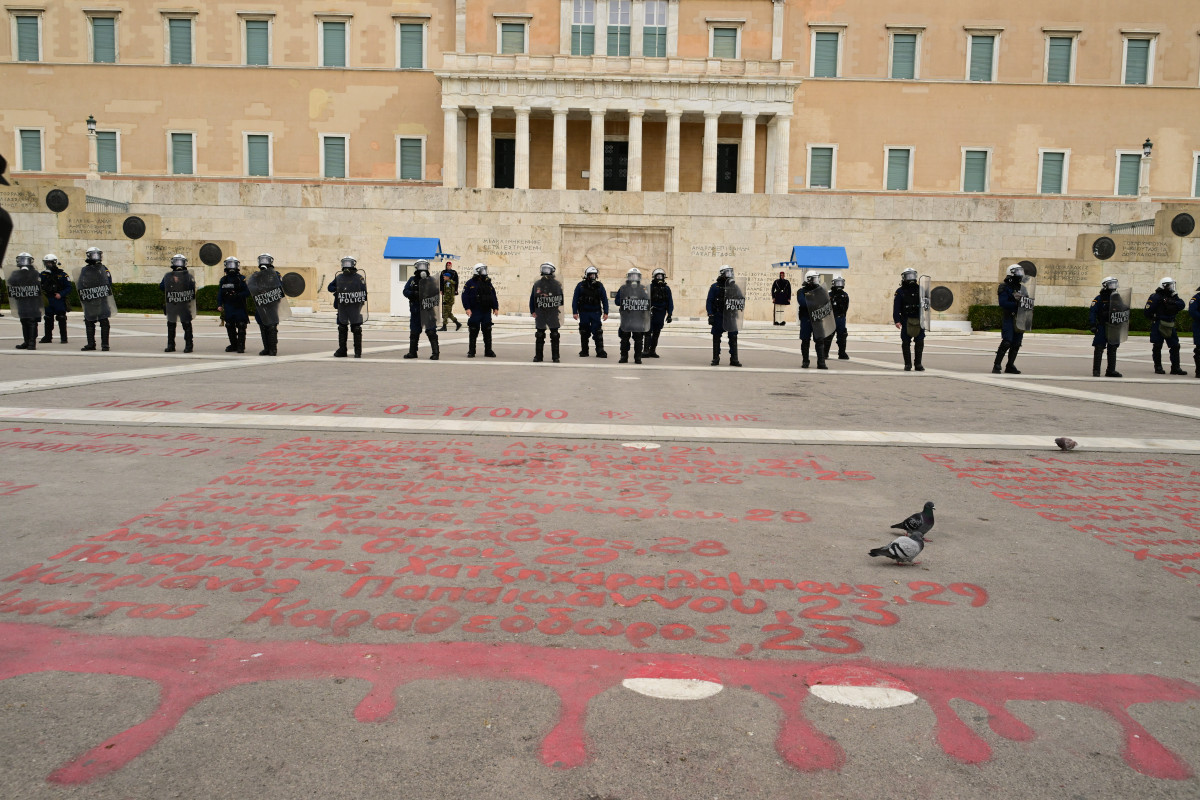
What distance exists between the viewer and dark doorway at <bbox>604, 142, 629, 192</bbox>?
163ft

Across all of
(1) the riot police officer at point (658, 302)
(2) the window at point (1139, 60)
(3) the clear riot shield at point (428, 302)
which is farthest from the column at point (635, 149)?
(3) the clear riot shield at point (428, 302)

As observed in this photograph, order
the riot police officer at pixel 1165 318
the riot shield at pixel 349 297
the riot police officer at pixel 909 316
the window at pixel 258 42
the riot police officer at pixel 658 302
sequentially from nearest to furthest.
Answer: the riot police officer at pixel 1165 318 < the riot shield at pixel 349 297 < the riot police officer at pixel 909 316 < the riot police officer at pixel 658 302 < the window at pixel 258 42

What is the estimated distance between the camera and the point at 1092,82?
48.7 meters

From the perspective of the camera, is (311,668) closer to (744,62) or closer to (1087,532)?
(1087,532)

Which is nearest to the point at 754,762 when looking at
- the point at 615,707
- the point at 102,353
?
the point at 615,707

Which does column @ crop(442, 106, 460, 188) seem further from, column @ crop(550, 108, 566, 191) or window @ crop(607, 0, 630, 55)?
window @ crop(607, 0, 630, 55)

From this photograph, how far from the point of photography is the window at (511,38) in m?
49.1

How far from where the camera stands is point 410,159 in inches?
1929

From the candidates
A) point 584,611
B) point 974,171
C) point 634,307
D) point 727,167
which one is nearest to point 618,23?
point 727,167

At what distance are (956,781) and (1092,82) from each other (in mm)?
55556

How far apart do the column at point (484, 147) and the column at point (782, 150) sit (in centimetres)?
1462

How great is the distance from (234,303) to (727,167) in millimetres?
37660

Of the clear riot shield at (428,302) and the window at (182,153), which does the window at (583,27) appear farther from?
the clear riot shield at (428,302)

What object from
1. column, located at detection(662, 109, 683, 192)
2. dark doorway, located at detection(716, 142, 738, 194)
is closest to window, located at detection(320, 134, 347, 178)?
column, located at detection(662, 109, 683, 192)
